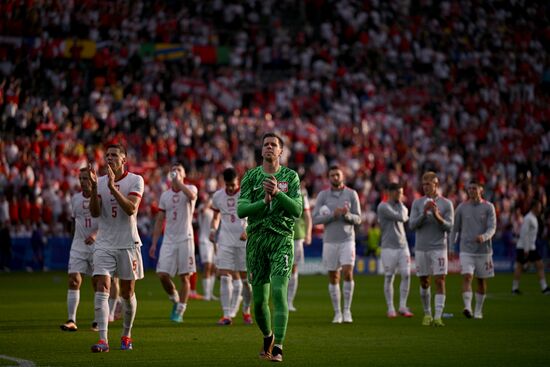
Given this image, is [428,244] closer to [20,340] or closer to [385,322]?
[385,322]

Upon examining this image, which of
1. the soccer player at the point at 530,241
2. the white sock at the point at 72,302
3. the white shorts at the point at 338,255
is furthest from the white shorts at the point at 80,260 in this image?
the soccer player at the point at 530,241

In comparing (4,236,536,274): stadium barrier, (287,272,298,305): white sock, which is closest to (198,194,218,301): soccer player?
(287,272,298,305): white sock

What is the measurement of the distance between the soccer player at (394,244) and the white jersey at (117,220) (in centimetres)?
775

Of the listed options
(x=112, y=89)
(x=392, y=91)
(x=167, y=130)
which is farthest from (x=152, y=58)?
(x=392, y=91)

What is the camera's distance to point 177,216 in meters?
18.3

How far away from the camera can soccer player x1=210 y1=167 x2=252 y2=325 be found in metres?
18.0

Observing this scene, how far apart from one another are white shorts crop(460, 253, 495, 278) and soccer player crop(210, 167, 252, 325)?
157 inches

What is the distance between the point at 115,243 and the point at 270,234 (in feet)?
7.09

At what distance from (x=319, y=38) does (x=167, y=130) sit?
1513cm

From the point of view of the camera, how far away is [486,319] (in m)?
18.9

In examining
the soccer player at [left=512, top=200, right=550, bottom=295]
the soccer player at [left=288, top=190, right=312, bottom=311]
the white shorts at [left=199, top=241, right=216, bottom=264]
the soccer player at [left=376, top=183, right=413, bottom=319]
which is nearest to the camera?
the soccer player at [left=376, top=183, right=413, bottom=319]

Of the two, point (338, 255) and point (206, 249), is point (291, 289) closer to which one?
point (338, 255)

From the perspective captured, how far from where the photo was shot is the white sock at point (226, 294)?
17703mm

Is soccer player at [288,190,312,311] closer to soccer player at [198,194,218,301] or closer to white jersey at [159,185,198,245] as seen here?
soccer player at [198,194,218,301]
